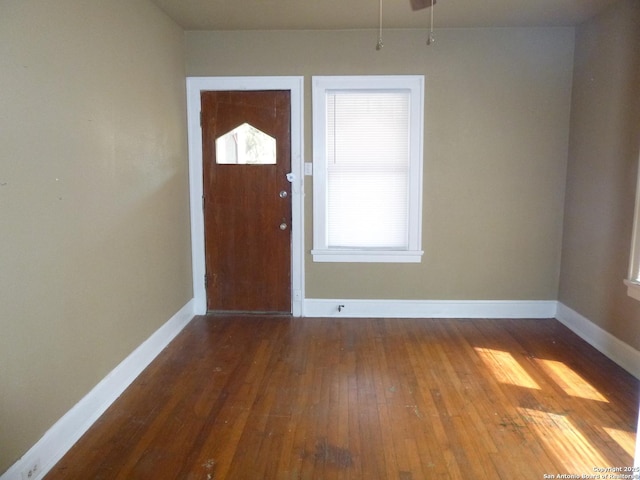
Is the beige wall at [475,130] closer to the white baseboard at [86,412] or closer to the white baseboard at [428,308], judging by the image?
the white baseboard at [428,308]

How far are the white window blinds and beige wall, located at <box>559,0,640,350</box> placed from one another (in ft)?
4.55

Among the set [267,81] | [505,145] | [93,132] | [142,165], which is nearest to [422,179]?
[505,145]

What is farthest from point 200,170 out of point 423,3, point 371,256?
point 423,3

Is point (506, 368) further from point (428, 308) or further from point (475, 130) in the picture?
point (475, 130)

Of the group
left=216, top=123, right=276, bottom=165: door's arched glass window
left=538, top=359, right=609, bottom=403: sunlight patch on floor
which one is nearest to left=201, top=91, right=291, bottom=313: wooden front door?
left=216, top=123, right=276, bottom=165: door's arched glass window

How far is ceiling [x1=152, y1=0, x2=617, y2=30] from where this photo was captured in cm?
328

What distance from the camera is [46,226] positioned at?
209 cm

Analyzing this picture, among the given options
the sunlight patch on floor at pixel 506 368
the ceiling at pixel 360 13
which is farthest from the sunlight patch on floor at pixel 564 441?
the ceiling at pixel 360 13

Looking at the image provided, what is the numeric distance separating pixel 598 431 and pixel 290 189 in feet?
9.28

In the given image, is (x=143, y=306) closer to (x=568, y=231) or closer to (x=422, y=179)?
(x=422, y=179)

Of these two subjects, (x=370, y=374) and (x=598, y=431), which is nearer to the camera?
(x=598, y=431)

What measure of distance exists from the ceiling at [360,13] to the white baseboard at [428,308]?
7.77ft

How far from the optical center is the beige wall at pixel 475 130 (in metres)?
3.90

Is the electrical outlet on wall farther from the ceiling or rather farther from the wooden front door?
the ceiling
